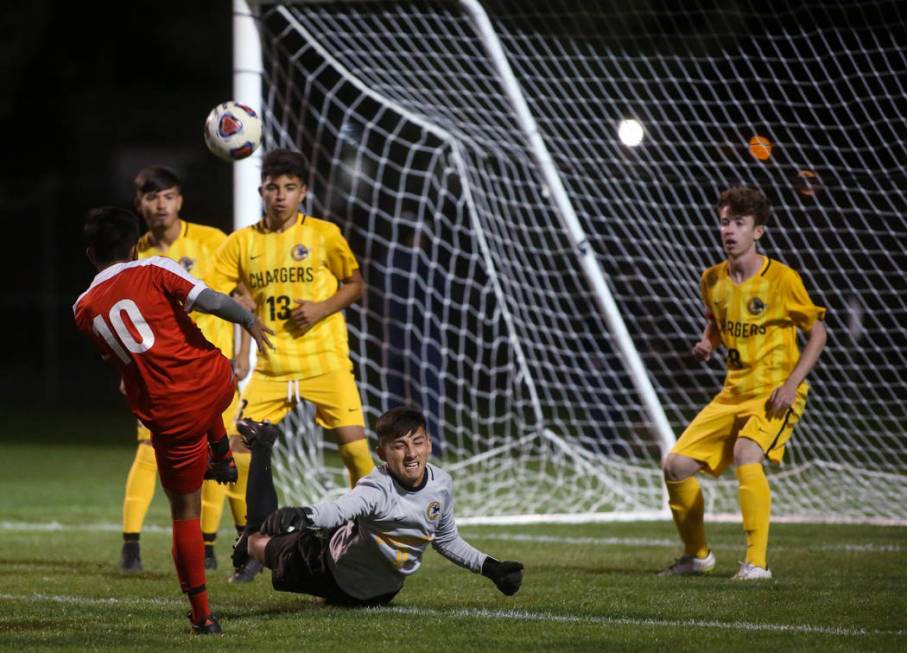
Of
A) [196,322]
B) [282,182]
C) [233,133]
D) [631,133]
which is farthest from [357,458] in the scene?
[631,133]

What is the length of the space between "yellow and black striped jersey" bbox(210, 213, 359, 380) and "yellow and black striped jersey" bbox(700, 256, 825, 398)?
1809 millimetres

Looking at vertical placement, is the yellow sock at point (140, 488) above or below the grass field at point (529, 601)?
above

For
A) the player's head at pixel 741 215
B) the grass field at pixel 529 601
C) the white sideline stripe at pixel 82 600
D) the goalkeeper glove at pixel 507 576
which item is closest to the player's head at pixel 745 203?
the player's head at pixel 741 215

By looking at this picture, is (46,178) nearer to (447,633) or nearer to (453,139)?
(453,139)

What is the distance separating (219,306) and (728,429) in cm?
284

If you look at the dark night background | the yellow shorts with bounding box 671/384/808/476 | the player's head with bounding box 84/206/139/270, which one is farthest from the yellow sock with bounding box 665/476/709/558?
the dark night background

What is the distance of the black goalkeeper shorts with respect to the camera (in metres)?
5.58

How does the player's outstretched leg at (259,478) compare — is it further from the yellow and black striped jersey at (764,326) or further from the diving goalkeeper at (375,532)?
the yellow and black striped jersey at (764,326)

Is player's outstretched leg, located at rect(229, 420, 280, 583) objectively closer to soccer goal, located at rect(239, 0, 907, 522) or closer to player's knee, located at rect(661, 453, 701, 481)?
player's knee, located at rect(661, 453, 701, 481)

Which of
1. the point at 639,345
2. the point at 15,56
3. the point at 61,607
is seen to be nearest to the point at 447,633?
the point at 61,607

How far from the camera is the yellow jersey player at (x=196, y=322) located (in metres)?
7.13

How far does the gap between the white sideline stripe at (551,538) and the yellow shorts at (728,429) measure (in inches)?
48.5

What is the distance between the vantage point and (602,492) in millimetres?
10547

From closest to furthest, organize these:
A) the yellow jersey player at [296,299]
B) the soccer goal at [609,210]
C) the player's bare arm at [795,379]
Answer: the player's bare arm at [795,379] → the yellow jersey player at [296,299] → the soccer goal at [609,210]
